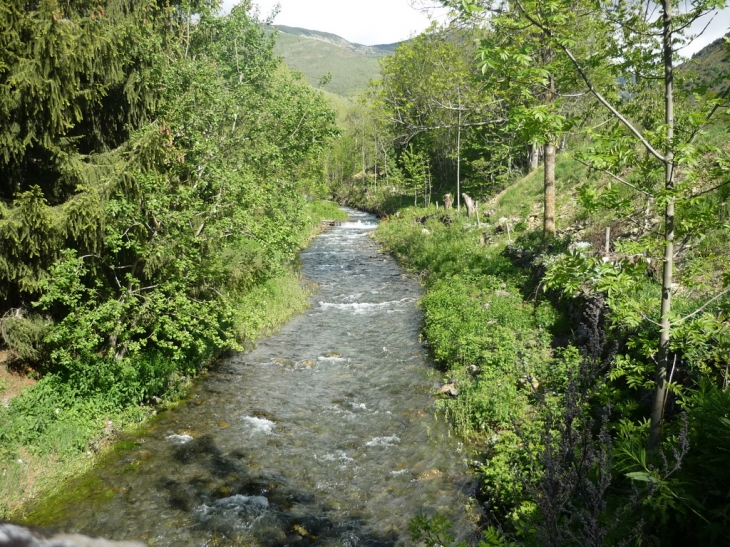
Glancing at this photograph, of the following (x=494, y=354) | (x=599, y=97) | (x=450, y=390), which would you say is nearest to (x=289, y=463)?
(x=450, y=390)

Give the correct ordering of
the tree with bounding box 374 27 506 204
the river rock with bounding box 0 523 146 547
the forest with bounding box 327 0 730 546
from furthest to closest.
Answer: the tree with bounding box 374 27 506 204 → the forest with bounding box 327 0 730 546 → the river rock with bounding box 0 523 146 547

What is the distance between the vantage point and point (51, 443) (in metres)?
8.74

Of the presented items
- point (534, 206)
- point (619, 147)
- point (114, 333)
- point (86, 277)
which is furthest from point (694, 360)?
point (534, 206)

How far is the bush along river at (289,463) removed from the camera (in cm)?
770

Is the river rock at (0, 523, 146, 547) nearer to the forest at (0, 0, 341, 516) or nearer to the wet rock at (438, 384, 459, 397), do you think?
the forest at (0, 0, 341, 516)

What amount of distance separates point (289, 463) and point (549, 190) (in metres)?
14.0

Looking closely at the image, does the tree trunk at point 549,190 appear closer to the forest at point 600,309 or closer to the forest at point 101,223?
the forest at point 600,309

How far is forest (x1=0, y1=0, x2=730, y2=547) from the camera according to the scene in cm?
499

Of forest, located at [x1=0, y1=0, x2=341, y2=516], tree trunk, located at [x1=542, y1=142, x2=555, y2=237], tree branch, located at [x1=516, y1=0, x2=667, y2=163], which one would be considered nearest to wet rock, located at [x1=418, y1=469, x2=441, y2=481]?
forest, located at [x1=0, y1=0, x2=341, y2=516]

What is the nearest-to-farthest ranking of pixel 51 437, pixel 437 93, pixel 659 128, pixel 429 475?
pixel 659 128, pixel 51 437, pixel 429 475, pixel 437 93

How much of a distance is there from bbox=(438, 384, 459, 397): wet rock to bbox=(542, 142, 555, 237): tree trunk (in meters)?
9.17

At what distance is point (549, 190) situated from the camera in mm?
17812

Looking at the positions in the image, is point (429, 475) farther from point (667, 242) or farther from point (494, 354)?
point (667, 242)

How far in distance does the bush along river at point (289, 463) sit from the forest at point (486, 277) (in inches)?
28.0
